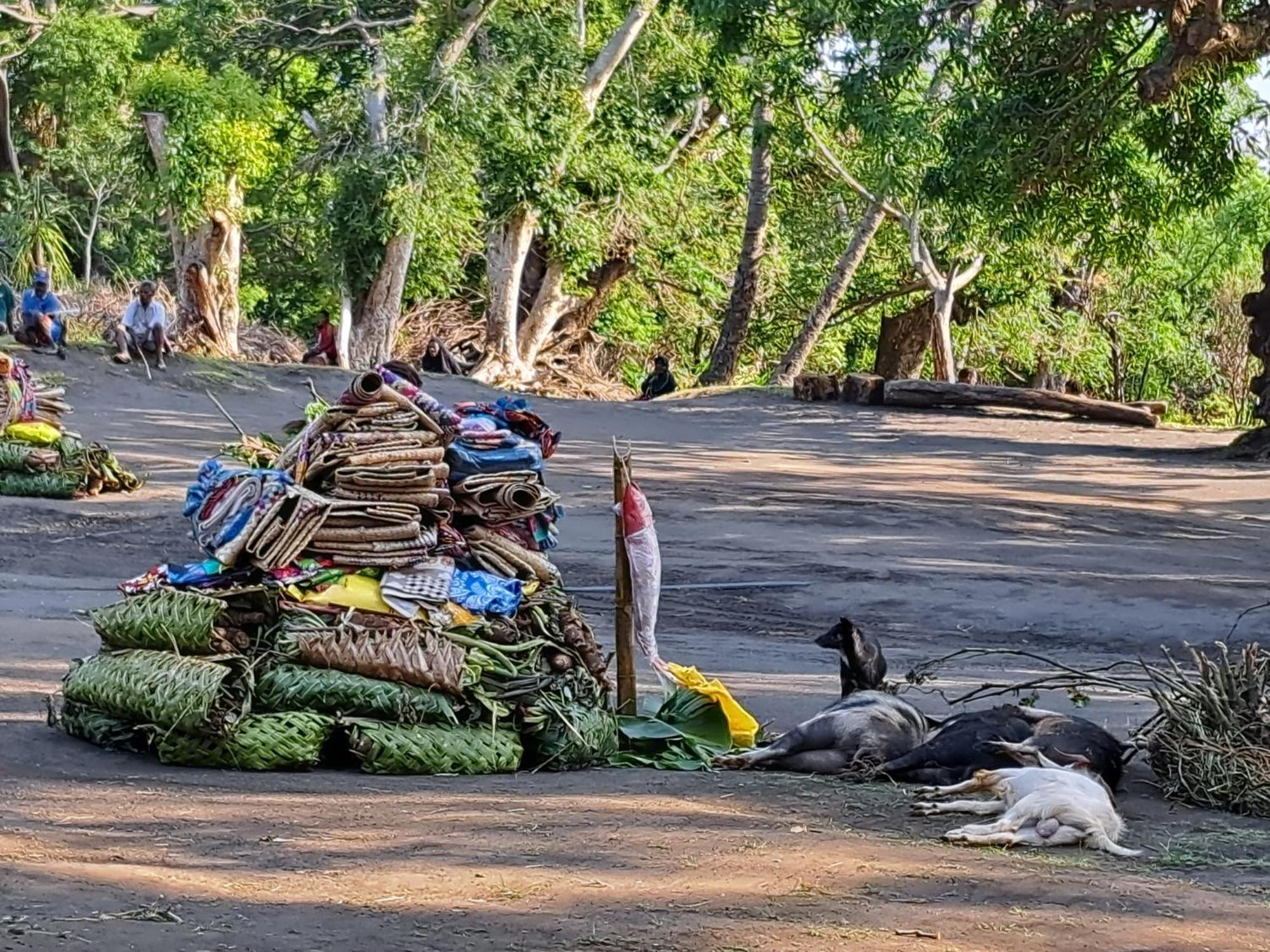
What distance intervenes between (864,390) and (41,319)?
39.6 feet

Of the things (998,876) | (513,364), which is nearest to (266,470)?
(998,876)

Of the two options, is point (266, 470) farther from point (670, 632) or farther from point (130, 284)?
point (130, 284)

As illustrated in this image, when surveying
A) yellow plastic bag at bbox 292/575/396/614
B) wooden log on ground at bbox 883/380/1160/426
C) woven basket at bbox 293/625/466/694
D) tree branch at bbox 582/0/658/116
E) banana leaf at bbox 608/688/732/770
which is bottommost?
banana leaf at bbox 608/688/732/770

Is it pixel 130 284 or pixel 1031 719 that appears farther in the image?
pixel 130 284

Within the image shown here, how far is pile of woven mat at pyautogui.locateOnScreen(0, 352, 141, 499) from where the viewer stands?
16.6 meters

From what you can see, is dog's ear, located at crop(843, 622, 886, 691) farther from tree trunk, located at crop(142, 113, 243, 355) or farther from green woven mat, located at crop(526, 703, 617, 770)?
tree trunk, located at crop(142, 113, 243, 355)

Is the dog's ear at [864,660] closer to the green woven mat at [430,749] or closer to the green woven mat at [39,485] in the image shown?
the green woven mat at [430,749]

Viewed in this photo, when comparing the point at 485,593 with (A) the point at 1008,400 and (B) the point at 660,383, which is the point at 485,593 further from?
(B) the point at 660,383

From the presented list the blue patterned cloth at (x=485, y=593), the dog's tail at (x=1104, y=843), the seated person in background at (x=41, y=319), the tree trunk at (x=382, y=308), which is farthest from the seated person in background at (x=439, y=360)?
the dog's tail at (x=1104, y=843)

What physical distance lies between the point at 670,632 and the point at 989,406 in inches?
627

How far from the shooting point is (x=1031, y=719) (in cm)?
731

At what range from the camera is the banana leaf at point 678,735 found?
774 centimetres

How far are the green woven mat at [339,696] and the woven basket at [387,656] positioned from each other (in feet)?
0.13

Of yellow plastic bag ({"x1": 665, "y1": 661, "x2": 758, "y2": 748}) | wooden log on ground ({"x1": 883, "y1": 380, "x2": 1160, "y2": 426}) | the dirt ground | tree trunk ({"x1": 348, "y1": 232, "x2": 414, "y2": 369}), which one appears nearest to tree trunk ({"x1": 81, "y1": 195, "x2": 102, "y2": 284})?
tree trunk ({"x1": 348, "y1": 232, "x2": 414, "y2": 369})
